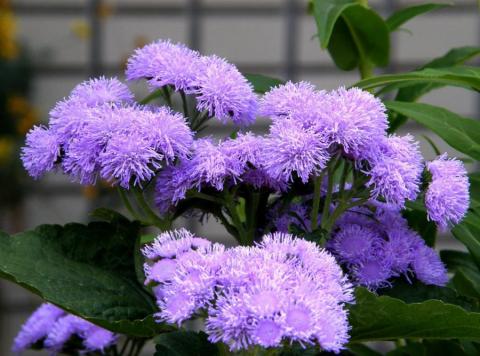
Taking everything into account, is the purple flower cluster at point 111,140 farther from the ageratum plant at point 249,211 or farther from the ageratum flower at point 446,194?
the ageratum flower at point 446,194

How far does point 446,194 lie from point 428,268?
0.20 ft

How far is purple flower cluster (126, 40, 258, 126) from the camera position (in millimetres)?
548

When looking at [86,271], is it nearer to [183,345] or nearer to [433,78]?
[183,345]

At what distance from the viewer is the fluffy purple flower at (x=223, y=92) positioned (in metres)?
0.55

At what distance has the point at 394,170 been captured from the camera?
510 mm

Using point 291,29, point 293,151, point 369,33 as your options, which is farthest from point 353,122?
point 291,29

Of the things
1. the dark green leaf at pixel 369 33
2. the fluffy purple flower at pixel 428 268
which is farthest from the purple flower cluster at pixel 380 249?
the dark green leaf at pixel 369 33

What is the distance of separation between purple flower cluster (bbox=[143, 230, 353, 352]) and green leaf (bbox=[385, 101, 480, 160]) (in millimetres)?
173

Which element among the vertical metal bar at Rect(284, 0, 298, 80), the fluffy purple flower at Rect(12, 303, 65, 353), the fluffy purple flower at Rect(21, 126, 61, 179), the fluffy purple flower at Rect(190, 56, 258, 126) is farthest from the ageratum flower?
the vertical metal bar at Rect(284, 0, 298, 80)

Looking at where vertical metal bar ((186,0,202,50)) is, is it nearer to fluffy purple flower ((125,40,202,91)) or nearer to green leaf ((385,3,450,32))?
→ green leaf ((385,3,450,32))

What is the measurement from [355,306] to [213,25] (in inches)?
74.6

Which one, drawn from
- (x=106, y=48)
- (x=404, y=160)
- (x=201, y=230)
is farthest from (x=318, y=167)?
(x=106, y=48)

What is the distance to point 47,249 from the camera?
1.93 ft

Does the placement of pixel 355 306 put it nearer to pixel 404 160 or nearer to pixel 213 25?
pixel 404 160
